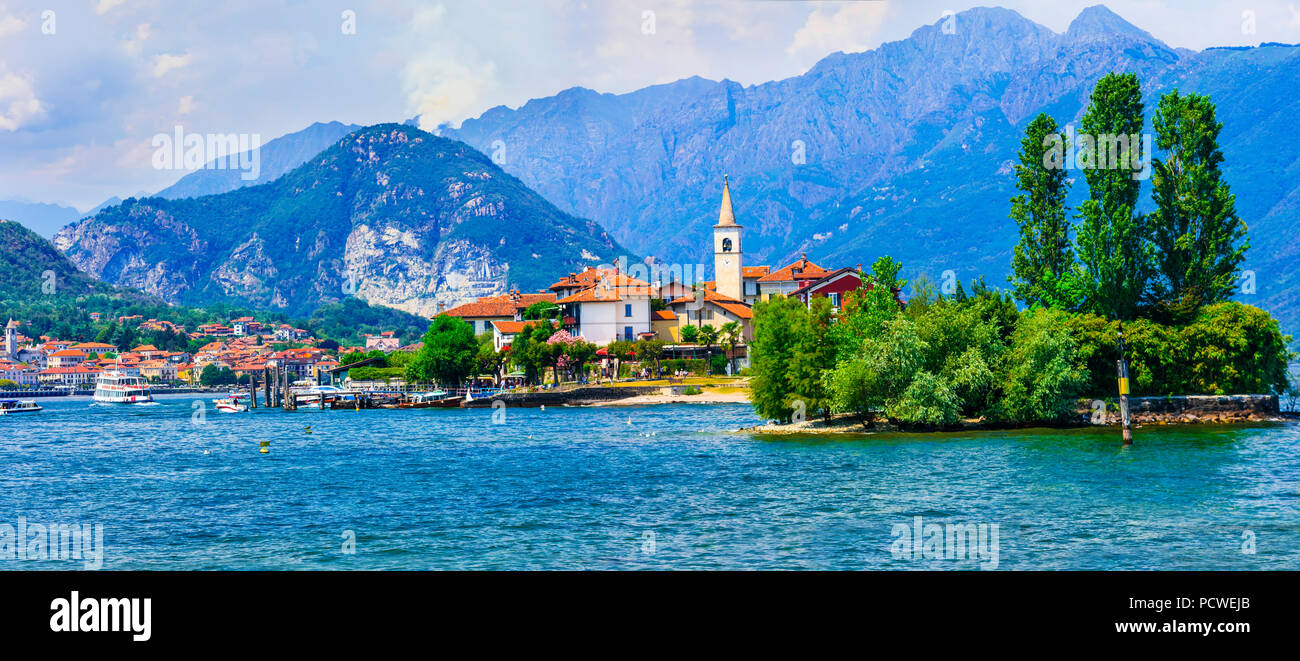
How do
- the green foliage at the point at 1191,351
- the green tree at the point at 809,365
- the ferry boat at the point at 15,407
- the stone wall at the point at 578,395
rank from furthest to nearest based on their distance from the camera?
the ferry boat at the point at 15,407, the stone wall at the point at 578,395, the green tree at the point at 809,365, the green foliage at the point at 1191,351

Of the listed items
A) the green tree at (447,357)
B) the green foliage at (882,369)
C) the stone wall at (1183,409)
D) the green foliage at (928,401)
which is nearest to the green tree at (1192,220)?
the stone wall at (1183,409)

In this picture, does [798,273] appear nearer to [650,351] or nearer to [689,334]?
[689,334]

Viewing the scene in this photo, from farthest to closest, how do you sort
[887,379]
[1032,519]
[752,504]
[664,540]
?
[887,379] → [752,504] → [1032,519] → [664,540]

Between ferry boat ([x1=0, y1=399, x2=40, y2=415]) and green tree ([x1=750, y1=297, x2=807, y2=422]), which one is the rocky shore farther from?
ferry boat ([x1=0, y1=399, x2=40, y2=415])

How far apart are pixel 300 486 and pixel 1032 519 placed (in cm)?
2755

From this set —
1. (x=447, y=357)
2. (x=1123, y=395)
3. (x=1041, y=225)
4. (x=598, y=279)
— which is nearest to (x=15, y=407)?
(x=447, y=357)

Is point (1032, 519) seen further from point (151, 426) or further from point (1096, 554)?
point (151, 426)

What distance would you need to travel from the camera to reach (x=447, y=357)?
114500 millimetres

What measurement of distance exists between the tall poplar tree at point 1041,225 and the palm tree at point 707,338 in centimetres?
5039

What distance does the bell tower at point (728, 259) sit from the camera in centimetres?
12375

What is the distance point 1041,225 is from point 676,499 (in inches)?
1450

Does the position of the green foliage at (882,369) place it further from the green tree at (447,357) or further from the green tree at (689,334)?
the green tree at (447,357)
